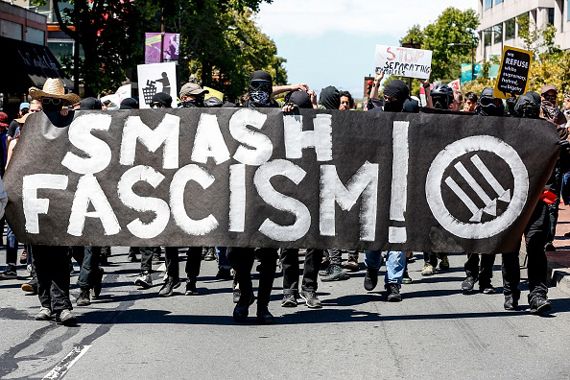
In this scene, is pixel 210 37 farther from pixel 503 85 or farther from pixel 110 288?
pixel 110 288

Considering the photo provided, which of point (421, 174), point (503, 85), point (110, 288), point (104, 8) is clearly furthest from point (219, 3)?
point (421, 174)

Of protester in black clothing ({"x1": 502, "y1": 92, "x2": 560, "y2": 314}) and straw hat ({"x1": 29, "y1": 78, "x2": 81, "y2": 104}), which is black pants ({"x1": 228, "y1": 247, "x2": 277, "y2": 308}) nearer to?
straw hat ({"x1": 29, "y1": 78, "x2": 81, "y2": 104})

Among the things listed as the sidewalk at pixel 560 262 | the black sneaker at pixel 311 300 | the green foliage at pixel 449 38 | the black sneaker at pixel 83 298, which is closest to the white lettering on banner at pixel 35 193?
the black sneaker at pixel 83 298

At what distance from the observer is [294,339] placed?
29.2 ft

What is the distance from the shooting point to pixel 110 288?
1212 cm

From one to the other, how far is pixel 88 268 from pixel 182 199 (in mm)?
1679

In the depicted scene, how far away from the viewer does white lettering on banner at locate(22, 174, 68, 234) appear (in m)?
9.55

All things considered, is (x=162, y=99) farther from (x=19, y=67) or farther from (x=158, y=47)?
(x=19, y=67)

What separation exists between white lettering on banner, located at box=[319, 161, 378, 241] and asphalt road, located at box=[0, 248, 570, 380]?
85 centimetres

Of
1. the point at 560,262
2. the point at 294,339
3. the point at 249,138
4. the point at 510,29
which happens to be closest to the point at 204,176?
the point at 249,138

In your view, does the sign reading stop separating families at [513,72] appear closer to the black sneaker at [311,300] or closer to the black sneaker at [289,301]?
the black sneaker at [311,300]

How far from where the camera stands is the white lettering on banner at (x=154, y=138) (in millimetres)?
9547

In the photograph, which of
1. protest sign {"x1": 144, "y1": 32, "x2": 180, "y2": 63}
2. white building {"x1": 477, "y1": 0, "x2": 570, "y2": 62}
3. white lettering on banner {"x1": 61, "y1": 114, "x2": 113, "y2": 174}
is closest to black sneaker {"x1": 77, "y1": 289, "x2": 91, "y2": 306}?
white lettering on banner {"x1": 61, "y1": 114, "x2": 113, "y2": 174}

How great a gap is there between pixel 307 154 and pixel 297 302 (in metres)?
1.88
